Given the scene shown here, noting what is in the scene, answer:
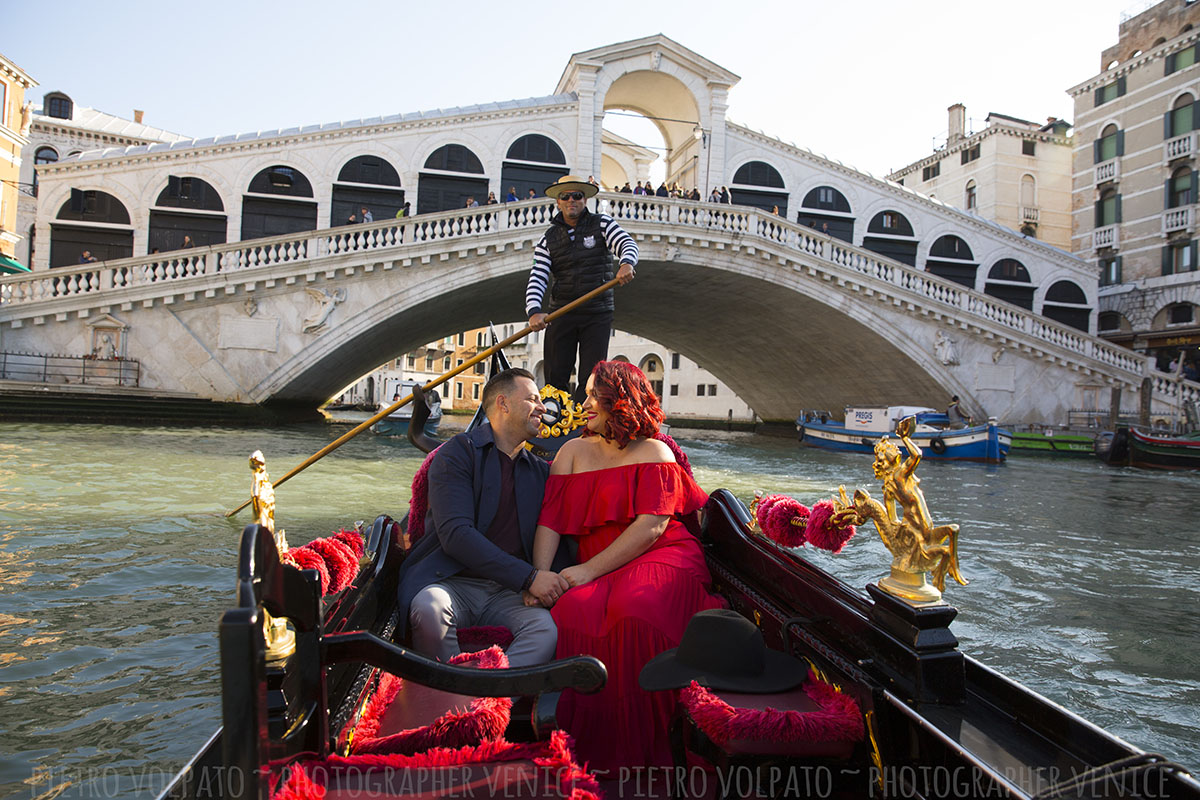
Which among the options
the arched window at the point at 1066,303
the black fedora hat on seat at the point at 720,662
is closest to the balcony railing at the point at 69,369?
the black fedora hat on seat at the point at 720,662

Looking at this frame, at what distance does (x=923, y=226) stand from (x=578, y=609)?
17.0 meters

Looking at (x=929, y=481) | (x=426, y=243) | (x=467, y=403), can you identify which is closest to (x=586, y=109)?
(x=426, y=243)

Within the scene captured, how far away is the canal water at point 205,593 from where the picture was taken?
1780 millimetres

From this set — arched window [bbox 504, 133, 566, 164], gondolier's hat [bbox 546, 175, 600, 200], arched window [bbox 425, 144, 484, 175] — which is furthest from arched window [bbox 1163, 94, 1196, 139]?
gondolier's hat [bbox 546, 175, 600, 200]

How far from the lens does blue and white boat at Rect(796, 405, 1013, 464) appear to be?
1055 cm

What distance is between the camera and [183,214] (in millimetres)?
13281

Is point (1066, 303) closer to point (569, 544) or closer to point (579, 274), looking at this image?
point (579, 274)

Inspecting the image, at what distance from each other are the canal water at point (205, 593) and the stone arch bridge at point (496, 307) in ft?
12.7

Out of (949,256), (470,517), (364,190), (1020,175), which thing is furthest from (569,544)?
(1020,175)

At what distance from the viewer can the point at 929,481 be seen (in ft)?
25.7

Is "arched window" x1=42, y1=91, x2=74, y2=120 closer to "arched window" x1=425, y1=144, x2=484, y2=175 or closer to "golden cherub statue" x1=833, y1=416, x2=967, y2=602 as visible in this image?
"arched window" x1=425, y1=144, x2=484, y2=175

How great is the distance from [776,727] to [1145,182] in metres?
20.1

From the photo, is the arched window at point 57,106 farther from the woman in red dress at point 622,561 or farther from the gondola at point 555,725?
the gondola at point 555,725

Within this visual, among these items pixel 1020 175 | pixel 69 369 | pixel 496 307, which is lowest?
pixel 69 369
